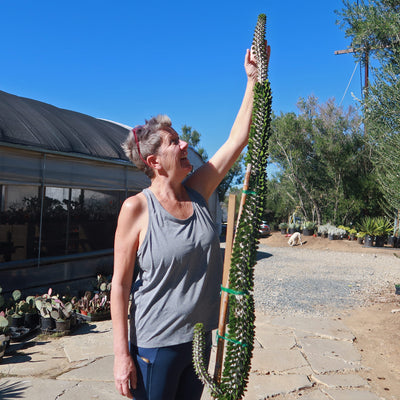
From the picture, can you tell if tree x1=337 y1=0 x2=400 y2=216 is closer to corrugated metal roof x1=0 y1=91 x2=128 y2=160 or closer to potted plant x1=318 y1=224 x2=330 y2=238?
corrugated metal roof x1=0 y1=91 x2=128 y2=160

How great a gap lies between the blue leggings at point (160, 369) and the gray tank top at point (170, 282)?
39mm

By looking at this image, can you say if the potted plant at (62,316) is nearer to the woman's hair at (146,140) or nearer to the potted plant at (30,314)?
the potted plant at (30,314)

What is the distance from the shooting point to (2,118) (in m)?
5.35

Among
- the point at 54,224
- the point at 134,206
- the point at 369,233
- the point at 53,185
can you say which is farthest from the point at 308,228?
the point at 134,206

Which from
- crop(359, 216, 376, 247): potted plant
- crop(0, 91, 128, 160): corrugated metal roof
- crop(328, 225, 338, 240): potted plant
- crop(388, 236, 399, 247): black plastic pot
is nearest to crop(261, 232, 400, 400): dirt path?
crop(0, 91, 128, 160): corrugated metal roof

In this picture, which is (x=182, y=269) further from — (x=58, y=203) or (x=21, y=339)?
(x=58, y=203)

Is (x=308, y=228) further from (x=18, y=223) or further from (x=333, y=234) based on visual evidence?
(x=18, y=223)

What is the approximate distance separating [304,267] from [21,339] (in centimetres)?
779

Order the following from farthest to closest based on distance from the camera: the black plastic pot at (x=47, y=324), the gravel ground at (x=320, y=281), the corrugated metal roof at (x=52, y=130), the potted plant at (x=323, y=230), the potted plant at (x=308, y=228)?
the potted plant at (x=308, y=228)
the potted plant at (x=323, y=230)
the gravel ground at (x=320, y=281)
the corrugated metal roof at (x=52, y=130)
the black plastic pot at (x=47, y=324)

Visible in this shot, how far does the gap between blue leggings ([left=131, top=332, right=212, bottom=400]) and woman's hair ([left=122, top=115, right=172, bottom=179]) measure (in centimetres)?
73

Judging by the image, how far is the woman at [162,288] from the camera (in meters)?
1.38

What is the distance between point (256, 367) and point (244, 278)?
279cm

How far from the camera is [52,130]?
246 inches

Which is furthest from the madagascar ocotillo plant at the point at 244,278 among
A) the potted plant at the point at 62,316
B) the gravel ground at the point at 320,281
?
the gravel ground at the point at 320,281
